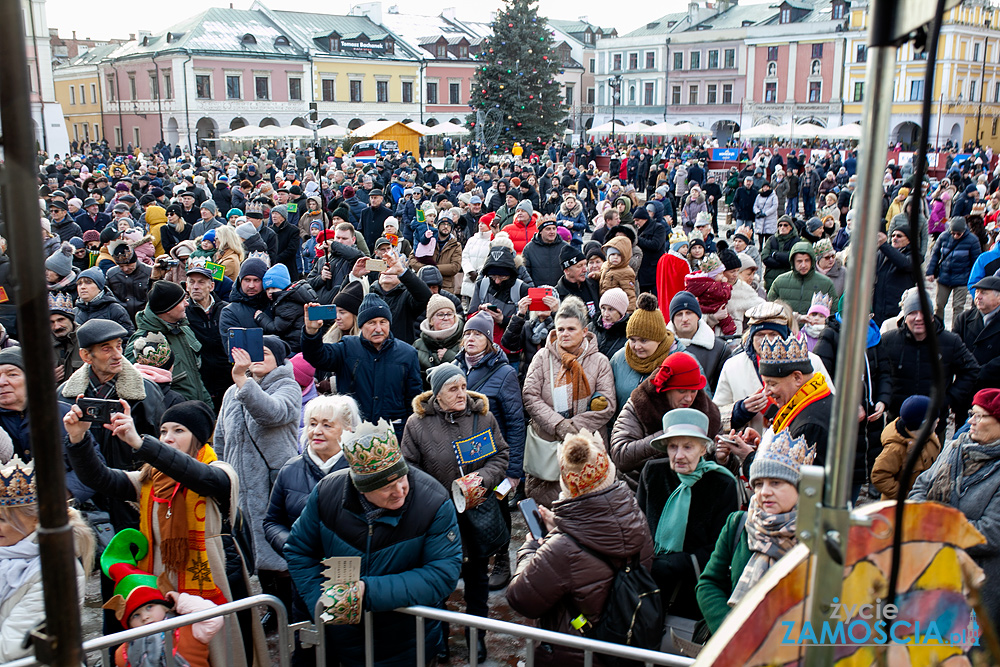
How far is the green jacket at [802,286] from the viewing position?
22.7 ft

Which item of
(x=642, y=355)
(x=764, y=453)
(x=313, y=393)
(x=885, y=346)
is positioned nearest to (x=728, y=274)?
(x=885, y=346)

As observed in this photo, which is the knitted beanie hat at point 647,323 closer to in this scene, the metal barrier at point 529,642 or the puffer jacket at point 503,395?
the puffer jacket at point 503,395

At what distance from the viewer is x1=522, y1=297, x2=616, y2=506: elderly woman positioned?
188 inches

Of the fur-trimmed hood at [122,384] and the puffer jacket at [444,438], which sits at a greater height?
the fur-trimmed hood at [122,384]

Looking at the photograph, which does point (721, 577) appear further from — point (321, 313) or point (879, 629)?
point (321, 313)

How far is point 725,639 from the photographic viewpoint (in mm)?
1093

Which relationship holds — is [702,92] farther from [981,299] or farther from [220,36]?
[981,299]

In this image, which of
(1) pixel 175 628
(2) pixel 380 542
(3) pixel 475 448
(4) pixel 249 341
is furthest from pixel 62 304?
(2) pixel 380 542

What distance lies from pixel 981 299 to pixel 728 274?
189cm

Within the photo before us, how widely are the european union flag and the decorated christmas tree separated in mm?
33895

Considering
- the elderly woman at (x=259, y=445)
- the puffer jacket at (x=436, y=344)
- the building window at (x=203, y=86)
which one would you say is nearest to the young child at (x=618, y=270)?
the puffer jacket at (x=436, y=344)

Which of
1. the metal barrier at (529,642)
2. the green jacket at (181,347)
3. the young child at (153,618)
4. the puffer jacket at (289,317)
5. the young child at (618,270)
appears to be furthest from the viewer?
the young child at (618,270)

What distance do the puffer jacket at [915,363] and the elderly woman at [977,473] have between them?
198 cm

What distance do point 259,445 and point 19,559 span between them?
1281 mm
